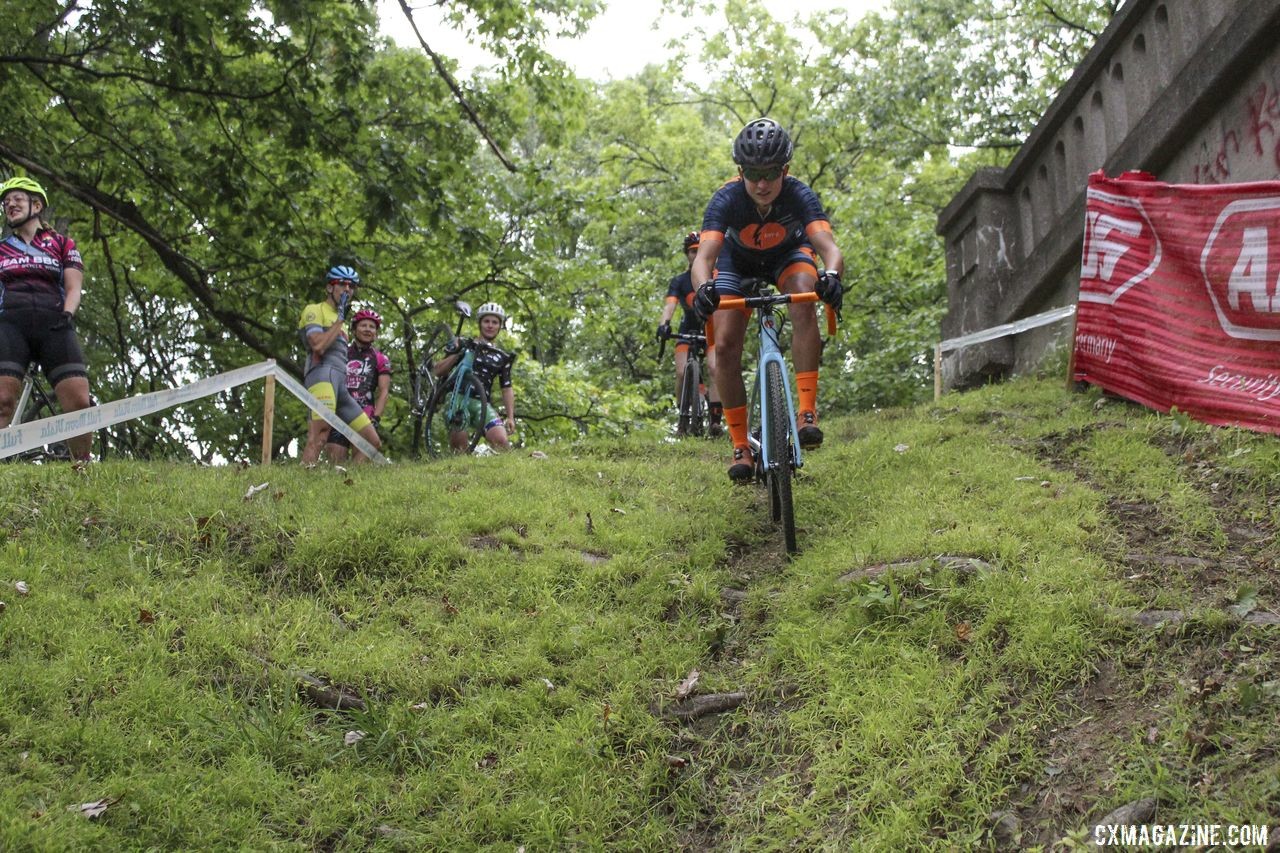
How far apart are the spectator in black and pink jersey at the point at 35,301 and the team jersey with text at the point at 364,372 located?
275 centimetres

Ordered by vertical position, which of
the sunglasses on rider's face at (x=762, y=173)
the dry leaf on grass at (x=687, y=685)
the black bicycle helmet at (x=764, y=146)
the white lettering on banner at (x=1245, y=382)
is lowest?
the dry leaf on grass at (x=687, y=685)

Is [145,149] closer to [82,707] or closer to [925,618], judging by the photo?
[82,707]

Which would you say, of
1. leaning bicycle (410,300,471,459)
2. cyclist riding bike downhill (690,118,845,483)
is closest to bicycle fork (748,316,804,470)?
cyclist riding bike downhill (690,118,845,483)

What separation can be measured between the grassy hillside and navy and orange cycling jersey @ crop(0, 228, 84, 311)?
3.75 feet

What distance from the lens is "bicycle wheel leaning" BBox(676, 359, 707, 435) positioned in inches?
436

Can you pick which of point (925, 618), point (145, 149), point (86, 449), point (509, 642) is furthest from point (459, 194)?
point (925, 618)

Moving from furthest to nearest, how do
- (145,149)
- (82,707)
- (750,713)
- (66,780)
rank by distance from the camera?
(145,149)
(750,713)
(82,707)
(66,780)

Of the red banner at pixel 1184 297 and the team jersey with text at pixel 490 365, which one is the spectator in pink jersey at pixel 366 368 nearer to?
the team jersey with text at pixel 490 365

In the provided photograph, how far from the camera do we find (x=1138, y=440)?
6699 mm

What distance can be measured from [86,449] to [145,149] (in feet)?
14.3

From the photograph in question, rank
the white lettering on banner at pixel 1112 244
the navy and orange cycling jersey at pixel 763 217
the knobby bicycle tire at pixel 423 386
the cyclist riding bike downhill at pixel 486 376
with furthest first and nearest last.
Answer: the knobby bicycle tire at pixel 423 386
the cyclist riding bike downhill at pixel 486 376
the white lettering on banner at pixel 1112 244
the navy and orange cycling jersey at pixel 763 217

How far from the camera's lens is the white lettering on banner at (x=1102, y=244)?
7.75 m

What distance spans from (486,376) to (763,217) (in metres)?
5.36

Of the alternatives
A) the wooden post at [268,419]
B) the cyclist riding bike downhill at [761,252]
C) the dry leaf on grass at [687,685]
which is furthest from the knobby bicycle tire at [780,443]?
the wooden post at [268,419]
